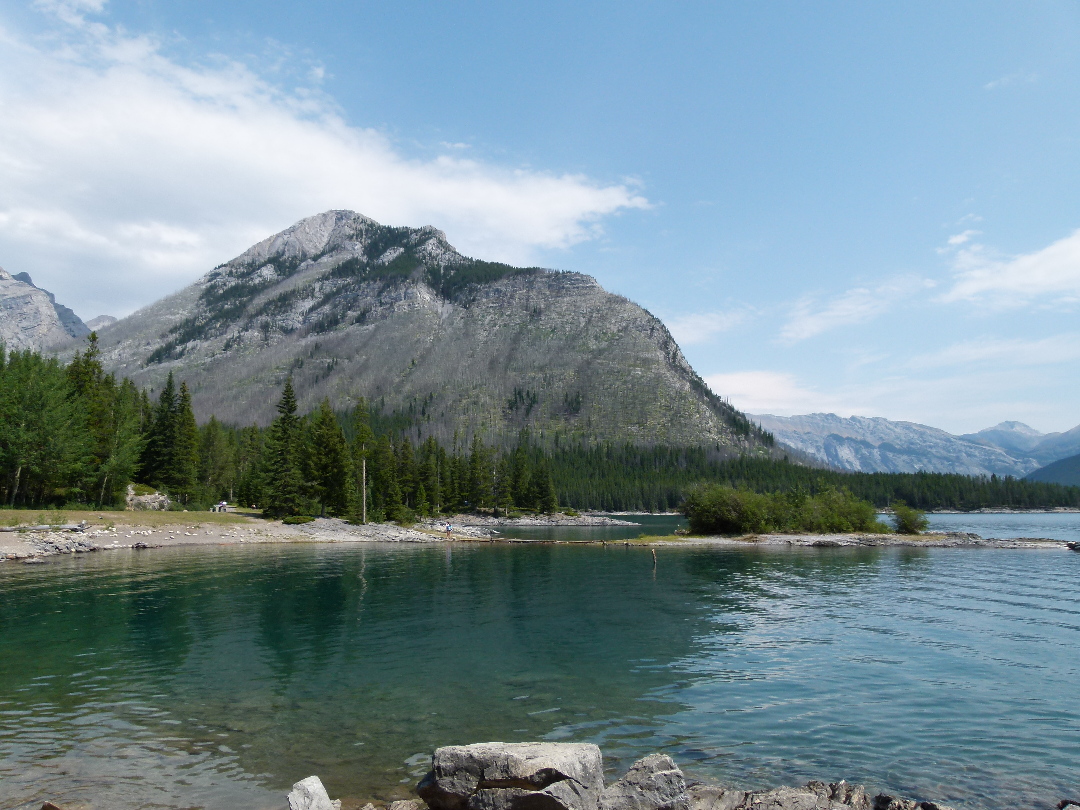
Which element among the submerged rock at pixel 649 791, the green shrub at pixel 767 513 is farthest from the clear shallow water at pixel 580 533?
the submerged rock at pixel 649 791

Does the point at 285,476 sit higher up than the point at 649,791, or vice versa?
the point at 285,476

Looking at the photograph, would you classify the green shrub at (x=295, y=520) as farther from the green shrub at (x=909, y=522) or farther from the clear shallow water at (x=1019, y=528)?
the clear shallow water at (x=1019, y=528)

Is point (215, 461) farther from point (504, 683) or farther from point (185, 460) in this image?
point (504, 683)

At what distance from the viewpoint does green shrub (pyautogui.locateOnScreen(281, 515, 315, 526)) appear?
8062 centimetres

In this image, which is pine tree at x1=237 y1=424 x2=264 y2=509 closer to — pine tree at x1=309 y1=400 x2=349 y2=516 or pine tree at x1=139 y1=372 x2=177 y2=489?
pine tree at x1=309 y1=400 x2=349 y2=516

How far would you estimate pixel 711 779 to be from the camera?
13094 mm

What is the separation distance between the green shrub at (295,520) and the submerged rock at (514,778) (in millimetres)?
76291

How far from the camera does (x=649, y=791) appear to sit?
11.0 metres

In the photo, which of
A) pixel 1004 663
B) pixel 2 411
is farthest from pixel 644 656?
pixel 2 411

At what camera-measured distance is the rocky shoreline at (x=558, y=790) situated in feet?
33.9

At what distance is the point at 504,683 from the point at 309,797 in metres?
10.6

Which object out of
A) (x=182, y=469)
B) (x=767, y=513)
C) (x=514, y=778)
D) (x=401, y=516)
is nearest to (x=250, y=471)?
(x=182, y=469)

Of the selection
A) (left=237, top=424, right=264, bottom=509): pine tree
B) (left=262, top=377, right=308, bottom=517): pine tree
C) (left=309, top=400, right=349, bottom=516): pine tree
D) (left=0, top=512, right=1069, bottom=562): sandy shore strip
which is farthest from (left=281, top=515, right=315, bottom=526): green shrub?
(left=237, top=424, right=264, bottom=509): pine tree

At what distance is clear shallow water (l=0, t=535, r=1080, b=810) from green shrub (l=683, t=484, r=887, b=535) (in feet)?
163
